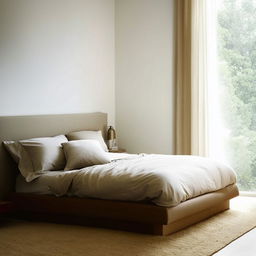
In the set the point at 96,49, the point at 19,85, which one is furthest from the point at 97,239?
the point at 96,49

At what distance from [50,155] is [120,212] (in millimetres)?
1131

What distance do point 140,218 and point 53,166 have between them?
1.28 meters

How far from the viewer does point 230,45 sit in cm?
697

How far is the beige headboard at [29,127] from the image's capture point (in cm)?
553

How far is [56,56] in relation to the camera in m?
6.46

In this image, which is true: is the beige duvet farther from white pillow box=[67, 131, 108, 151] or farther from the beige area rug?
white pillow box=[67, 131, 108, 151]

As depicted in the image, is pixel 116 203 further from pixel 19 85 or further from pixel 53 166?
pixel 19 85

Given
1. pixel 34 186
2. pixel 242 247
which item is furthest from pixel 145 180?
pixel 34 186

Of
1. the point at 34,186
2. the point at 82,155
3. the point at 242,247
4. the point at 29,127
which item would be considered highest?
the point at 29,127

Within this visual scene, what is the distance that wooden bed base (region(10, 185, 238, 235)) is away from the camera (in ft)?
15.3

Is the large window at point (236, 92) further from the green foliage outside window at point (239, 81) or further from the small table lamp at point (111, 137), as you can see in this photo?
the small table lamp at point (111, 137)

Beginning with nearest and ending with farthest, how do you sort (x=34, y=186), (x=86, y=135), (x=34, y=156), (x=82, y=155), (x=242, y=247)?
(x=242, y=247), (x=34, y=186), (x=34, y=156), (x=82, y=155), (x=86, y=135)

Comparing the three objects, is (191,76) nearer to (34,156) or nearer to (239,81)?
(239,81)

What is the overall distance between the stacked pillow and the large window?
1.89 metres
